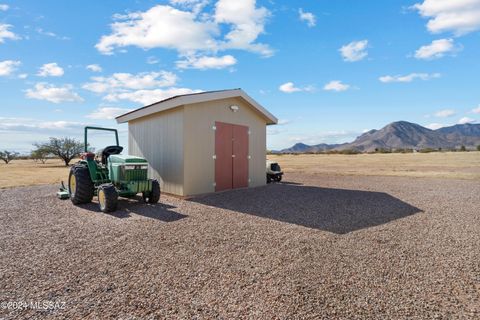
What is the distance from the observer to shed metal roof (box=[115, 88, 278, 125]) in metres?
8.70

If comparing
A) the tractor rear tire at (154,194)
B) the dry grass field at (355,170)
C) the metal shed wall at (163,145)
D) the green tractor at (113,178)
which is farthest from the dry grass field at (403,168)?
the green tractor at (113,178)

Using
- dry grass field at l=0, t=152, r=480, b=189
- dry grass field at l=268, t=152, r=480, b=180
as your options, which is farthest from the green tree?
dry grass field at l=268, t=152, r=480, b=180

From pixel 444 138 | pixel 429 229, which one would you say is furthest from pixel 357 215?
pixel 444 138

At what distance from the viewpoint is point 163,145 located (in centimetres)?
968

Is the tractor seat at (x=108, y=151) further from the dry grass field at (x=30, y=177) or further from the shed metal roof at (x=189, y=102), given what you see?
the dry grass field at (x=30, y=177)

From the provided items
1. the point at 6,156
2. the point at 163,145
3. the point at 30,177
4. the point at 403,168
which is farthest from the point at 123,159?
the point at 6,156

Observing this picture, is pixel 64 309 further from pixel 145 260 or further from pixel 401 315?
pixel 401 315

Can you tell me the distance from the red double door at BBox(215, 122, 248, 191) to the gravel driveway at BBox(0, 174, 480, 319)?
3.16 metres

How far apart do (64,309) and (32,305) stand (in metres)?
0.38

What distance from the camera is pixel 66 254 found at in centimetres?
422

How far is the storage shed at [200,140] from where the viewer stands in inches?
356

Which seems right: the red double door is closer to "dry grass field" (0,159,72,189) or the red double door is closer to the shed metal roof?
the shed metal roof

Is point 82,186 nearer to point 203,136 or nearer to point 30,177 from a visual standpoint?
point 203,136

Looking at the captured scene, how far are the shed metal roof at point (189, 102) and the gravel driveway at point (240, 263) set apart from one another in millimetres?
3422
